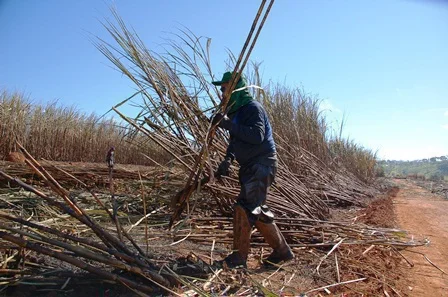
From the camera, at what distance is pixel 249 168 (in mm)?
2941

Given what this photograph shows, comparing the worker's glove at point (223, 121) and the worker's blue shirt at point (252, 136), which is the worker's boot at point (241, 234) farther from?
the worker's glove at point (223, 121)

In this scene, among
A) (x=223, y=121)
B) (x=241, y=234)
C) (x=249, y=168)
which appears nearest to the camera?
(x=223, y=121)

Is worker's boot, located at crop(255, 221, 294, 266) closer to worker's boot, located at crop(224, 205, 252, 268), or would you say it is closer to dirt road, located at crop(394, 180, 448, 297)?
worker's boot, located at crop(224, 205, 252, 268)

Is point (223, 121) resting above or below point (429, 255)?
above

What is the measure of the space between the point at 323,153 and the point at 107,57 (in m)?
6.46

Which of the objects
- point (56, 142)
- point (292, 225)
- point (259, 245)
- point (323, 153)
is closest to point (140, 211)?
point (259, 245)

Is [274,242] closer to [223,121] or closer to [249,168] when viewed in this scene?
→ [249,168]

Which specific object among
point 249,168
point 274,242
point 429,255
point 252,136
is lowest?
point 429,255

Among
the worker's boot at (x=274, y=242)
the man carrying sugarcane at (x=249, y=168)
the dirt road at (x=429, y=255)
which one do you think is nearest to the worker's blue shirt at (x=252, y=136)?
the man carrying sugarcane at (x=249, y=168)

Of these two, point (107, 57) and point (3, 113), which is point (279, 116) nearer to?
point (107, 57)

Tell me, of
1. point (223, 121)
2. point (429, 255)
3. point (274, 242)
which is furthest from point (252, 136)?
point (429, 255)

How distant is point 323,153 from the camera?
8531 millimetres

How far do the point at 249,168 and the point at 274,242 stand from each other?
66cm

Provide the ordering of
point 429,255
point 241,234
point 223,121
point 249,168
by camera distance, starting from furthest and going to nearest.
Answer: point 429,255 → point 249,168 → point 241,234 → point 223,121
